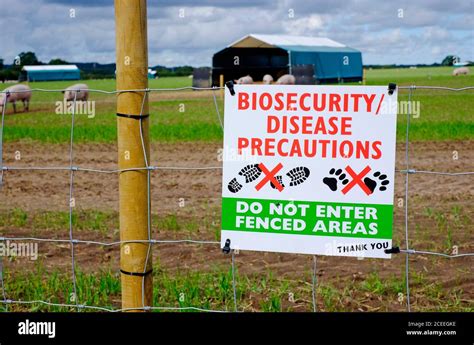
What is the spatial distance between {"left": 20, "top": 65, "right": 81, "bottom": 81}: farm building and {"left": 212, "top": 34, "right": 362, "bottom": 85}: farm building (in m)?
34.0

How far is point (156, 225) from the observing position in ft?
28.1

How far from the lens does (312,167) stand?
14.6 ft

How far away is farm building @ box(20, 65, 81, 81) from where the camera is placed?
83537mm

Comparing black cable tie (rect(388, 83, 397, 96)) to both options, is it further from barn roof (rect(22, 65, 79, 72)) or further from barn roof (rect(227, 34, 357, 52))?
barn roof (rect(22, 65, 79, 72))

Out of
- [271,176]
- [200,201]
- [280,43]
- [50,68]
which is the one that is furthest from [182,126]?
[50,68]

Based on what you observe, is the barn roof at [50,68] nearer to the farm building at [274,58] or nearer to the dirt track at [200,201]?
the farm building at [274,58]

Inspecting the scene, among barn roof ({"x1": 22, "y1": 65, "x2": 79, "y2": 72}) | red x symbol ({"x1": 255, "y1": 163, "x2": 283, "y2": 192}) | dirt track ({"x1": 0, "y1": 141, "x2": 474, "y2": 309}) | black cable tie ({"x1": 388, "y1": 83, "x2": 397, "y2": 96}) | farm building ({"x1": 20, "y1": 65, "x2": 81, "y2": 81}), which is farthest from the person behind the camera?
barn roof ({"x1": 22, "y1": 65, "x2": 79, "y2": 72})

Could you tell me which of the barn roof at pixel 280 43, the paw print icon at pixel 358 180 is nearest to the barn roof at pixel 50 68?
the barn roof at pixel 280 43

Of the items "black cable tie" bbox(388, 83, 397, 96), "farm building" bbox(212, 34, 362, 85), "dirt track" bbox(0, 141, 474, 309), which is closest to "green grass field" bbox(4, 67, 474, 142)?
"dirt track" bbox(0, 141, 474, 309)

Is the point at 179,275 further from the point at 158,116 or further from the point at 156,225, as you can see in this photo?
the point at 158,116

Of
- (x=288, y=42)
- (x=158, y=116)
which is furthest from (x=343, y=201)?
(x=288, y=42)

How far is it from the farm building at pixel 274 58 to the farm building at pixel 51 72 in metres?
34.0

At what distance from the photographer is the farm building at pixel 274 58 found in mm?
53000
